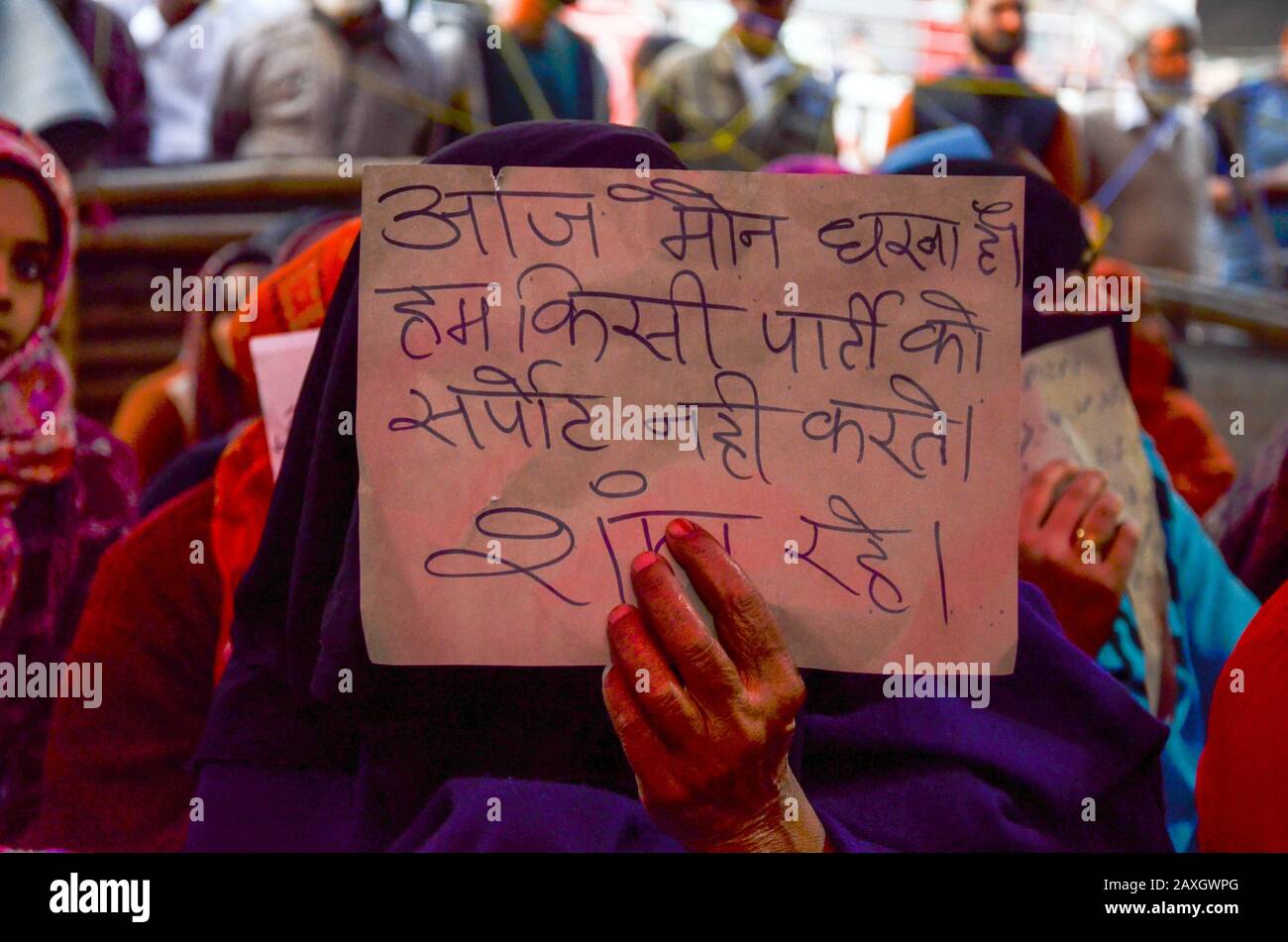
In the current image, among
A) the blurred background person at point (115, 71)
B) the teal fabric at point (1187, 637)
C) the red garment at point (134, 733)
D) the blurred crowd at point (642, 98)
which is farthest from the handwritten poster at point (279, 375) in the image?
the blurred background person at point (115, 71)

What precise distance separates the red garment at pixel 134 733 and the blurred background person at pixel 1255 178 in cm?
314

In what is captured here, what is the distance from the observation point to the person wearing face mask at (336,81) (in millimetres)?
4023

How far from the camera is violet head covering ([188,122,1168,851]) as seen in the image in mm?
1030

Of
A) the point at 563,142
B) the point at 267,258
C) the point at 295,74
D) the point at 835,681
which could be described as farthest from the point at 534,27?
the point at 835,681

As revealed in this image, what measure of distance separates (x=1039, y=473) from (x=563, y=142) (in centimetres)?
57

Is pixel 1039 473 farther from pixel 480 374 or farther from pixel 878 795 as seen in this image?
pixel 480 374

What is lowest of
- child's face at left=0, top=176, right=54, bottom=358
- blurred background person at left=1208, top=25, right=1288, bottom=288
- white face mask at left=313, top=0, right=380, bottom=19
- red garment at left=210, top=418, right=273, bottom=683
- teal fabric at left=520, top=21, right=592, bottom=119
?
red garment at left=210, top=418, right=273, bottom=683

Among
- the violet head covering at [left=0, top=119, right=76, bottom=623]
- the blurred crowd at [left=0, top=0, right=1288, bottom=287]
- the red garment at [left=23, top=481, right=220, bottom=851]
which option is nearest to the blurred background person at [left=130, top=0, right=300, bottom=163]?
the blurred crowd at [left=0, top=0, right=1288, bottom=287]

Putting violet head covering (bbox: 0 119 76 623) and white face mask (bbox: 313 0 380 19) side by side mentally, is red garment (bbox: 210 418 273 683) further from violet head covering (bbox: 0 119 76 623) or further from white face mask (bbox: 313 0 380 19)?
white face mask (bbox: 313 0 380 19)

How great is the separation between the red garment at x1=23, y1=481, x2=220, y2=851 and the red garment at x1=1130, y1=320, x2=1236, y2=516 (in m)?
1.81

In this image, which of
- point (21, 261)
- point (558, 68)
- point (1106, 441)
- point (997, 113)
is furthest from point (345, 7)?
point (1106, 441)

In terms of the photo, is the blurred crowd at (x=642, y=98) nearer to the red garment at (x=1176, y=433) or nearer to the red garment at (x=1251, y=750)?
the red garment at (x=1176, y=433)

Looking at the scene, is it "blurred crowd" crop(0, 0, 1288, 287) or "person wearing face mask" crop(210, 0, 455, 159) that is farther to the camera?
"person wearing face mask" crop(210, 0, 455, 159)

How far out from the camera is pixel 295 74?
4.07 metres
